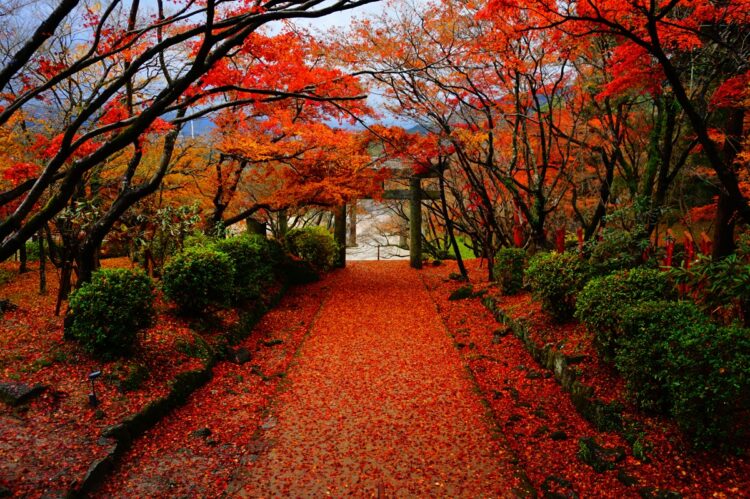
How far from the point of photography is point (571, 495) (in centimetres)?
348

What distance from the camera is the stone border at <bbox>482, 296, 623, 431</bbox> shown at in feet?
13.7

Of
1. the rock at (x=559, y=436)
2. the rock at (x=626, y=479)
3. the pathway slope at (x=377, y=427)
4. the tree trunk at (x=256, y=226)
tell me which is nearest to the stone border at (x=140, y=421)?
the pathway slope at (x=377, y=427)

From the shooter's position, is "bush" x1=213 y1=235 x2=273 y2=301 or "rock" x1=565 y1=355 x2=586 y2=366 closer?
"rock" x1=565 y1=355 x2=586 y2=366

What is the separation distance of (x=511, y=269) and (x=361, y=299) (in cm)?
379

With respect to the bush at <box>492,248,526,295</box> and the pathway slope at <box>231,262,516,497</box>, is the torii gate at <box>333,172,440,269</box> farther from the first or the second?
the pathway slope at <box>231,262,516,497</box>

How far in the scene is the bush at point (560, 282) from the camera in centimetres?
619

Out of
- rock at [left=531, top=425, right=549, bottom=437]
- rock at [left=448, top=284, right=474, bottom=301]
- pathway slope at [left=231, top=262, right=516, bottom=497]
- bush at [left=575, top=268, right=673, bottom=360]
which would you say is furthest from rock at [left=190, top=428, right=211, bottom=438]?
rock at [left=448, top=284, right=474, bottom=301]

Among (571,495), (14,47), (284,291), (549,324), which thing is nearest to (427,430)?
(571,495)

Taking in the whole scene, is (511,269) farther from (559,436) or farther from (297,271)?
(297,271)

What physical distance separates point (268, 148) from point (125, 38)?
4.61 m

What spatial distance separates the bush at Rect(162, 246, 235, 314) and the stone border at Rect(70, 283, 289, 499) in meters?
0.70

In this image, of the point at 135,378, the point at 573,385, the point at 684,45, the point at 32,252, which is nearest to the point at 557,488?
the point at 573,385

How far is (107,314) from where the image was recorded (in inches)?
197

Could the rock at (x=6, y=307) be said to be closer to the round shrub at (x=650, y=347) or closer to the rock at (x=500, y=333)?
the rock at (x=500, y=333)
